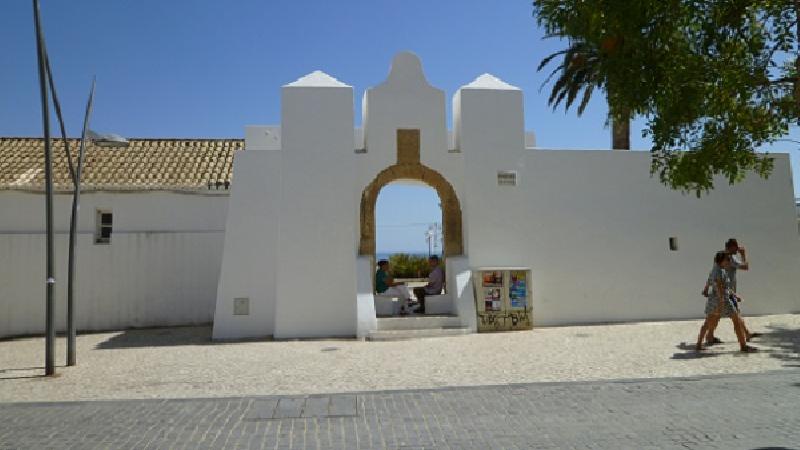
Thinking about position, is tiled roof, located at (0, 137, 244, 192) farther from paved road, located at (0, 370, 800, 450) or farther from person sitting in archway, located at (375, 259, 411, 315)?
paved road, located at (0, 370, 800, 450)

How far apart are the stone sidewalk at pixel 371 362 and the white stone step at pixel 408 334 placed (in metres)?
0.36

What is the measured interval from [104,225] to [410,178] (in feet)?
27.4

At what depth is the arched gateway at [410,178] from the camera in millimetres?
12523

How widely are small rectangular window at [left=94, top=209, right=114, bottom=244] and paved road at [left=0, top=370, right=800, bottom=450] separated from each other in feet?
28.8

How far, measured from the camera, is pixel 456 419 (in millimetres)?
5680

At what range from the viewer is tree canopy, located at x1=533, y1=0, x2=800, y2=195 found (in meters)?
5.93

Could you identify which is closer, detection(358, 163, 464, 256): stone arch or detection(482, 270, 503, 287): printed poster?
detection(482, 270, 503, 287): printed poster

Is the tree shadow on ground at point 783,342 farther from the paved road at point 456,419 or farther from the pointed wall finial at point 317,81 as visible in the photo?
the pointed wall finial at point 317,81

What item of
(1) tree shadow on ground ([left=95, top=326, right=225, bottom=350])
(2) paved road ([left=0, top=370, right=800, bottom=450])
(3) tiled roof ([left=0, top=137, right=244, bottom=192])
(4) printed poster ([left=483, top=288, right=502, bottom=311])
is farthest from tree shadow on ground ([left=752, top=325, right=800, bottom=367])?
(3) tiled roof ([left=0, top=137, right=244, bottom=192])

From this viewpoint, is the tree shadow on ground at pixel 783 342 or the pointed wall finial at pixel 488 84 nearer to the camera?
the tree shadow on ground at pixel 783 342

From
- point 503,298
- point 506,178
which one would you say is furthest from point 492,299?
point 506,178

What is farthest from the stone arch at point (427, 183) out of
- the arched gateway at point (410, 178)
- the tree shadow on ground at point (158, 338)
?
the tree shadow on ground at point (158, 338)

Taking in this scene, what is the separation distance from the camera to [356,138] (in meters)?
13.6

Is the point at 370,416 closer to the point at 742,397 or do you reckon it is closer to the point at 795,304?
the point at 742,397
